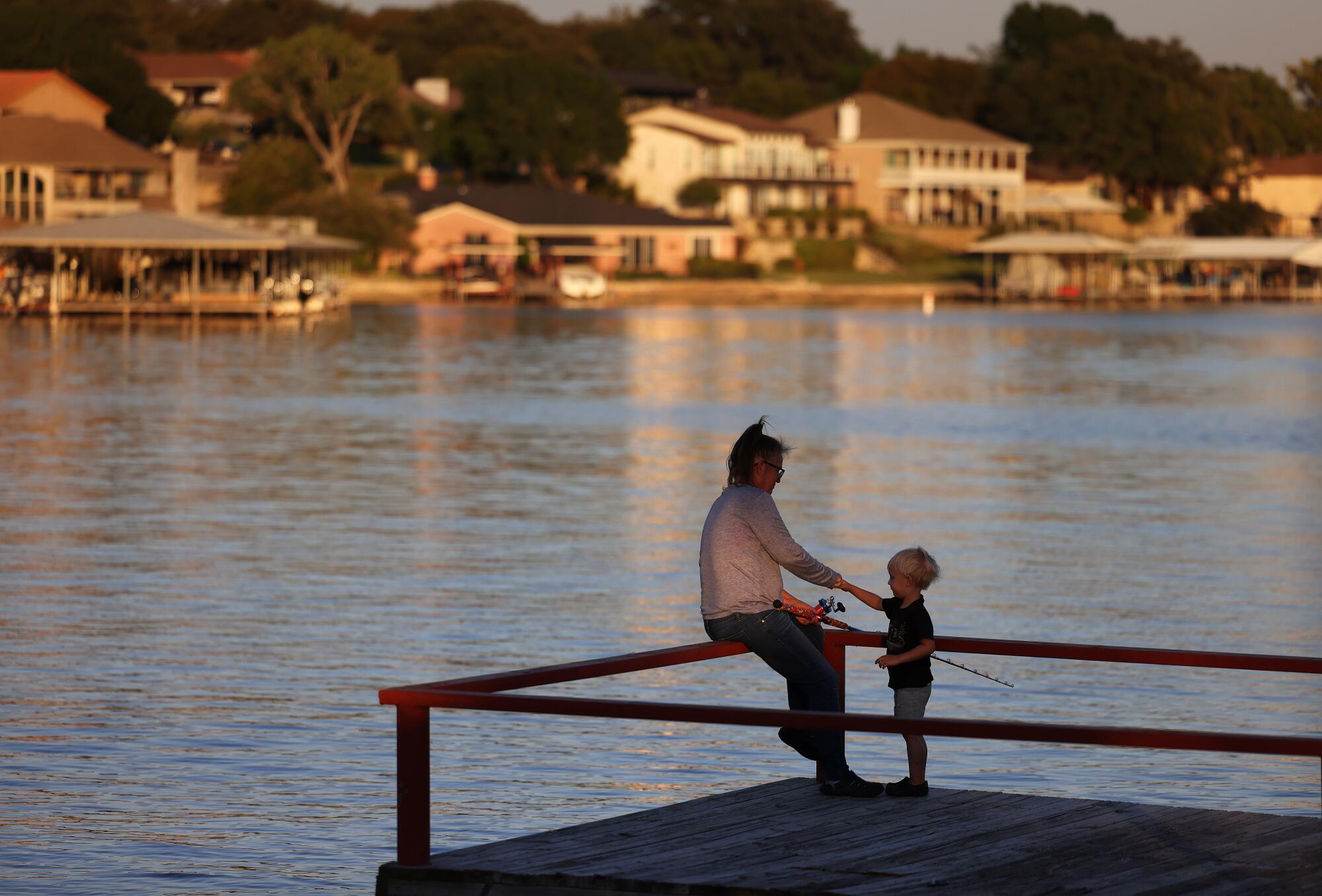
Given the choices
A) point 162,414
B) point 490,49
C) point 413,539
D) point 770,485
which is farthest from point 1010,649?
point 490,49

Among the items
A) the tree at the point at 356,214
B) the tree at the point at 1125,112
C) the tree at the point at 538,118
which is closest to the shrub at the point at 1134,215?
the tree at the point at 1125,112

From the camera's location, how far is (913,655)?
9.91 meters

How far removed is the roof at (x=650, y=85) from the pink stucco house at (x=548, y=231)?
29544mm

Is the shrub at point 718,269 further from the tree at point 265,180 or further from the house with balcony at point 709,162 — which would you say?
the tree at point 265,180

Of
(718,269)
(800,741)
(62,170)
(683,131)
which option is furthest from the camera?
(683,131)

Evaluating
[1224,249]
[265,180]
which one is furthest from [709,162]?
[1224,249]

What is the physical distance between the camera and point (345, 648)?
1884 cm

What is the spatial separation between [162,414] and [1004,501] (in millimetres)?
21410

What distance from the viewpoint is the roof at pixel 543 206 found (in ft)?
394

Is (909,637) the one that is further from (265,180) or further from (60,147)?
(265,180)

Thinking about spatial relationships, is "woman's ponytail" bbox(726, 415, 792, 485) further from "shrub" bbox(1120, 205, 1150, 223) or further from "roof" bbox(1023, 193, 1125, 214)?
"shrub" bbox(1120, 205, 1150, 223)

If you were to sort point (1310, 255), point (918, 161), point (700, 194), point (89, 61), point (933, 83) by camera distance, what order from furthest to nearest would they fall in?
point (933, 83) → point (918, 161) → point (1310, 255) → point (700, 194) → point (89, 61)

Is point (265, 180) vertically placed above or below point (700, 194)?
below

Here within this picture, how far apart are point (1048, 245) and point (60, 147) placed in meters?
56.4
